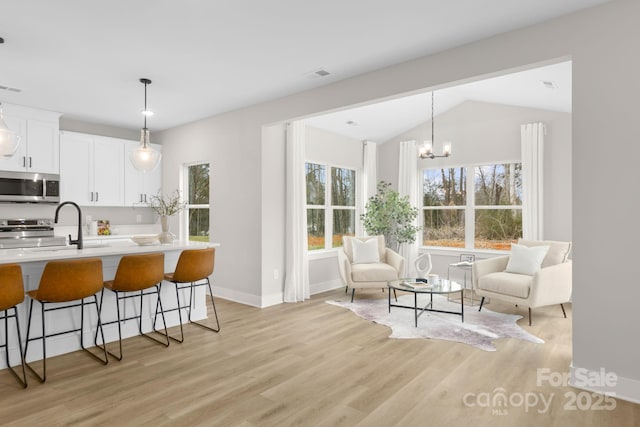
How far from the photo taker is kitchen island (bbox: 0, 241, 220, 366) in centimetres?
329

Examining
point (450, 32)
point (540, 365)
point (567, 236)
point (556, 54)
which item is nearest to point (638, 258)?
point (540, 365)

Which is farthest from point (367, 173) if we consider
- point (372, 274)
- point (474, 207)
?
point (372, 274)

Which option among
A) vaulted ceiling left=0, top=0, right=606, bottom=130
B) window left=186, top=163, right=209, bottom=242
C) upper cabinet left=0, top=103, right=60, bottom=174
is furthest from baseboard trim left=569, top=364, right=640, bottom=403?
upper cabinet left=0, top=103, right=60, bottom=174

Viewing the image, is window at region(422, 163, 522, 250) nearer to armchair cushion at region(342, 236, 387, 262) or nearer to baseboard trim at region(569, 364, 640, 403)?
armchair cushion at region(342, 236, 387, 262)

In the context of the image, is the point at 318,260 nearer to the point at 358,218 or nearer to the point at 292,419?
the point at 358,218

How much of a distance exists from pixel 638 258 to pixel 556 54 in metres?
1.54

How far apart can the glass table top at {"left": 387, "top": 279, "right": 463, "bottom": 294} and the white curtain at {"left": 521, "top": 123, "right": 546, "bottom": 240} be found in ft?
6.19

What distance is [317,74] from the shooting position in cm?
407

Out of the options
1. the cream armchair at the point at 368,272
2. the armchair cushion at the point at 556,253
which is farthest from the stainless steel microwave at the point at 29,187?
the armchair cushion at the point at 556,253

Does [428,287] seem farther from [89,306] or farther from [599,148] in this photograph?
[89,306]

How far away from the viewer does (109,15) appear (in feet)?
9.38

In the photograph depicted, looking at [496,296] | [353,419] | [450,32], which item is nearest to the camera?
[353,419]

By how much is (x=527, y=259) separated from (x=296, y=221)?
3.02m

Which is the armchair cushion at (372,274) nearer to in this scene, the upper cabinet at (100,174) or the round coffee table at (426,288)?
the round coffee table at (426,288)
